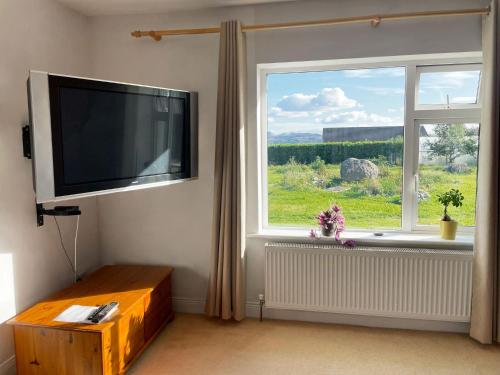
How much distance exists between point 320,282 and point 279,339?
0.52 meters

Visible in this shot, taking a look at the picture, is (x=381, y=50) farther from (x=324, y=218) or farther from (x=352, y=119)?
(x=324, y=218)

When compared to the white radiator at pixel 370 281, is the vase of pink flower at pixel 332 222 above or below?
above

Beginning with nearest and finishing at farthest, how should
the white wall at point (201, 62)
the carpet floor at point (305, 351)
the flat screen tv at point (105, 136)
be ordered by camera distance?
the flat screen tv at point (105, 136), the carpet floor at point (305, 351), the white wall at point (201, 62)

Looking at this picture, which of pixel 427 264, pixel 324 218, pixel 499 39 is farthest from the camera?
pixel 324 218

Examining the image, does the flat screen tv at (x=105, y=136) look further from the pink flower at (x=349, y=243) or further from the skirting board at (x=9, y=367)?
the pink flower at (x=349, y=243)

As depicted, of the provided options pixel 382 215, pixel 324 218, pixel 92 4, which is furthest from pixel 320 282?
pixel 92 4

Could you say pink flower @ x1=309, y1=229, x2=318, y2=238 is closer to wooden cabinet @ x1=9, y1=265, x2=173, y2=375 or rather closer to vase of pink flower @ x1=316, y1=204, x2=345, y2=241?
vase of pink flower @ x1=316, y1=204, x2=345, y2=241

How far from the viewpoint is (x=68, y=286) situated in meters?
2.86

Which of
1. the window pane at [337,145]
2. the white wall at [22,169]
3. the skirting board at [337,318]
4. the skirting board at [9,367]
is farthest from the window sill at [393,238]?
the skirting board at [9,367]

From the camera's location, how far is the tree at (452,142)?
2.89 metres

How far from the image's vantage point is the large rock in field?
10.0ft

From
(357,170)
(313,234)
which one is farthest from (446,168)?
(313,234)

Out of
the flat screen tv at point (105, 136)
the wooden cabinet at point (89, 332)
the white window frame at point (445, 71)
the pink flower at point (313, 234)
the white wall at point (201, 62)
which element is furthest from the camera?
the pink flower at point (313, 234)

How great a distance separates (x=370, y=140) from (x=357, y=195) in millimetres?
459
